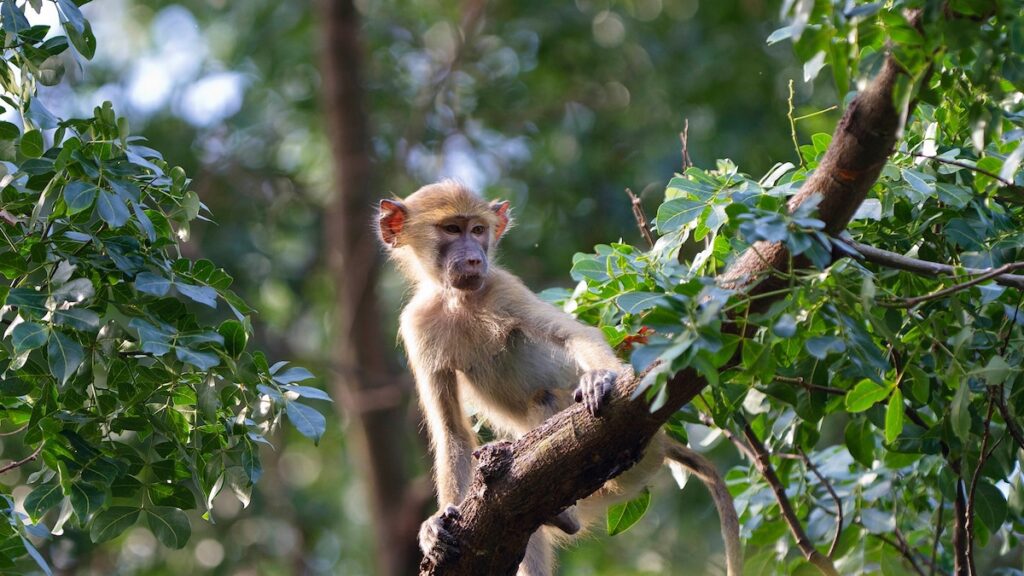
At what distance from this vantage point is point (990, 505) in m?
4.54

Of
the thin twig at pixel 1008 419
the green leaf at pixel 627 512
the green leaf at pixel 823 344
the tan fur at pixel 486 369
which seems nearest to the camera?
the green leaf at pixel 823 344

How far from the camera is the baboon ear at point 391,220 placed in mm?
6770

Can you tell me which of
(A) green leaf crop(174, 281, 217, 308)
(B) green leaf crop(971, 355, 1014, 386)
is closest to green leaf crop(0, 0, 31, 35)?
(A) green leaf crop(174, 281, 217, 308)

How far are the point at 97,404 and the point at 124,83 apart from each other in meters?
8.64

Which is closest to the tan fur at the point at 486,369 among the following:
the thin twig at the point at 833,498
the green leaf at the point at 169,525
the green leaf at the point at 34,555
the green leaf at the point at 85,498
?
the thin twig at the point at 833,498

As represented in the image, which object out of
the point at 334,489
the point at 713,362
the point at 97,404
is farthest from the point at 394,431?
the point at 713,362

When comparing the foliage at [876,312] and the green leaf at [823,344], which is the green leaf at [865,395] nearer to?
the foliage at [876,312]

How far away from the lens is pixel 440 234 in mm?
6492

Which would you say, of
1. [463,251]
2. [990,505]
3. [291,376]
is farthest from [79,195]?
[990,505]

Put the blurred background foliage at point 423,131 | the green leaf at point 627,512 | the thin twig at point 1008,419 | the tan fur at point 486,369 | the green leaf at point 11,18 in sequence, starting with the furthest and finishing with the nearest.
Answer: the blurred background foliage at point 423,131 < the tan fur at point 486,369 < the green leaf at point 627,512 < the thin twig at point 1008,419 < the green leaf at point 11,18

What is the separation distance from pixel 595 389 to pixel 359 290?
805 centimetres

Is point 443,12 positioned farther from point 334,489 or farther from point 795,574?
point 795,574

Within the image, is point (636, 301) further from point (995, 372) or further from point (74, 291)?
point (74, 291)

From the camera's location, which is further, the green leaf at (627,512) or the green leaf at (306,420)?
the green leaf at (627,512)
